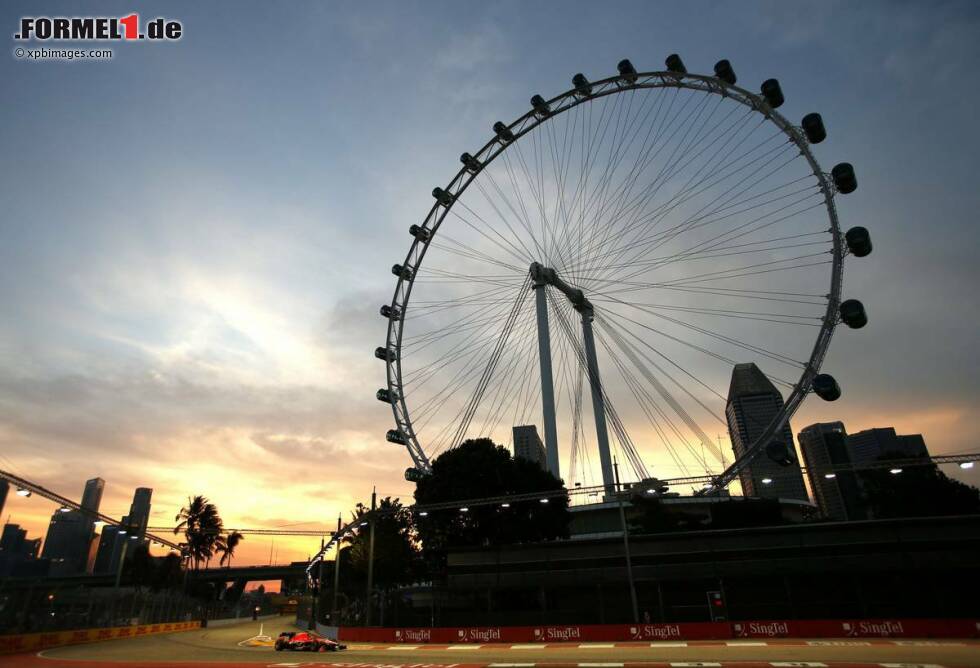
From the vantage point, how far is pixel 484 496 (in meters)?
55.1

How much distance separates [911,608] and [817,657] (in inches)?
1002

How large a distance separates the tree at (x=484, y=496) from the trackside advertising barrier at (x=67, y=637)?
27.9m

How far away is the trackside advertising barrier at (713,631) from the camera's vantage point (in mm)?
28250

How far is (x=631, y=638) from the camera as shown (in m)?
31.8

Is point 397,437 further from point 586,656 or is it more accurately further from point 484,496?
point 586,656

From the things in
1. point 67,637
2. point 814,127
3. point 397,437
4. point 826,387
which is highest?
point 814,127

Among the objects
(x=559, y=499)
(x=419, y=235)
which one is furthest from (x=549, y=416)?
(x=419, y=235)

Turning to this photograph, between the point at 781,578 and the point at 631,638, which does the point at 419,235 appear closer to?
the point at 631,638

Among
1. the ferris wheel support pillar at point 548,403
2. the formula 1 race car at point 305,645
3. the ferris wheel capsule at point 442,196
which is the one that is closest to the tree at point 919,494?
the ferris wheel support pillar at point 548,403

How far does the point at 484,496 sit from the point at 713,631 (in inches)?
1077

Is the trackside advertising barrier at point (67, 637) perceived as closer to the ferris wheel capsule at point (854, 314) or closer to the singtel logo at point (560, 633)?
the singtel logo at point (560, 633)

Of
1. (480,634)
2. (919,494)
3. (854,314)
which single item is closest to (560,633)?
(480,634)

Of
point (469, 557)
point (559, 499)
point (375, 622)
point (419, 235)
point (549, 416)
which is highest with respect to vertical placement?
point (419, 235)

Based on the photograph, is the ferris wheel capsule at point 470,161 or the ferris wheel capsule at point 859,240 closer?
the ferris wheel capsule at point 859,240
